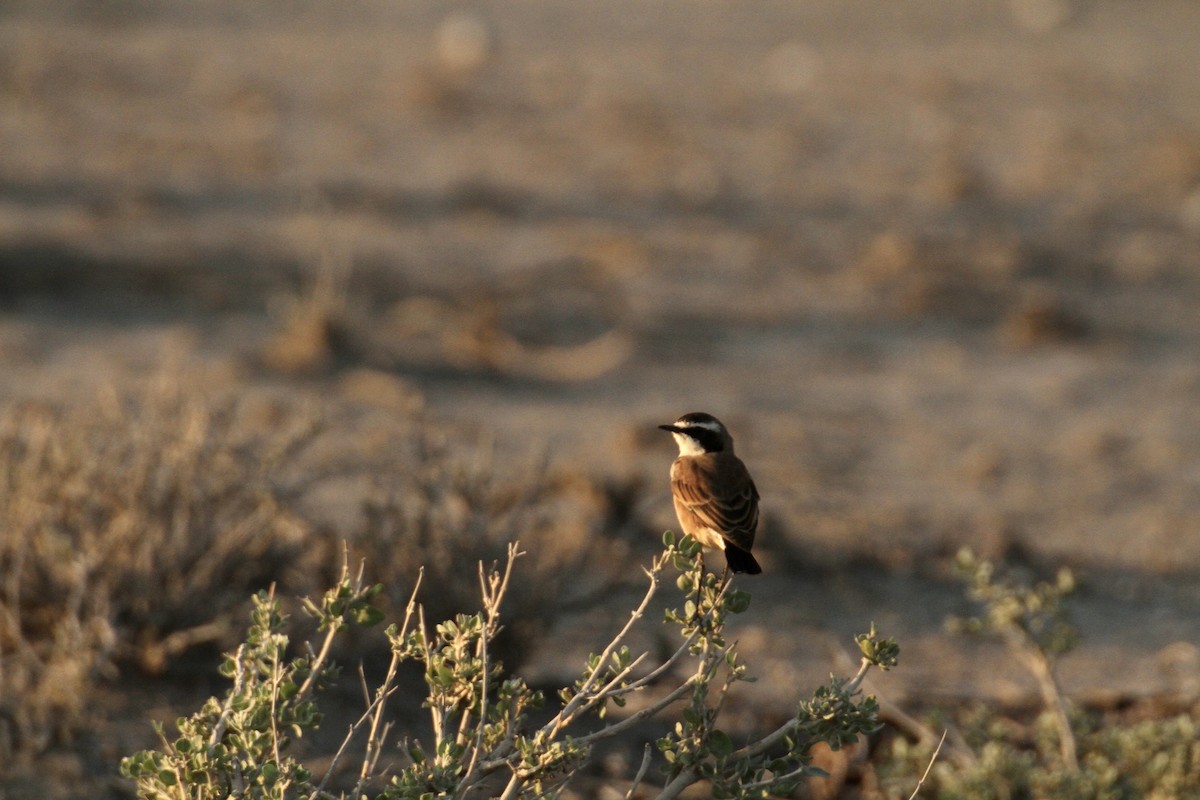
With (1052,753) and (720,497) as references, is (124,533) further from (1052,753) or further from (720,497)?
(1052,753)

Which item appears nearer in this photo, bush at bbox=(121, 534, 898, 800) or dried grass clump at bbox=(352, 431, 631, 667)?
bush at bbox=(121, 534, 898, 800)

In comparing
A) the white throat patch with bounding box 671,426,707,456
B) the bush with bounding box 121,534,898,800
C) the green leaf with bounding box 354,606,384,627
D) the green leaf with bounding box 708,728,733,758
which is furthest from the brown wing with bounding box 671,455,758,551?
the green leaf with bounding box 354,606,384,627

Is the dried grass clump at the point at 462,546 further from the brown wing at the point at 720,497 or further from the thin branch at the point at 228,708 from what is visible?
the thin branch at the point at 228,708

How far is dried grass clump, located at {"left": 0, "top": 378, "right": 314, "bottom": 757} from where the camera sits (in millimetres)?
5168

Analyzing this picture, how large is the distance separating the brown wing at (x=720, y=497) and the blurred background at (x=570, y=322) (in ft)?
4.34

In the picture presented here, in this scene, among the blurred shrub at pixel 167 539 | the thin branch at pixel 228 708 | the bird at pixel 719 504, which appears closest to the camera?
the thin branch at pixel 228 708

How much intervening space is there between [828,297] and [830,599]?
4.57m

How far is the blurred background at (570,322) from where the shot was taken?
542 centimetres

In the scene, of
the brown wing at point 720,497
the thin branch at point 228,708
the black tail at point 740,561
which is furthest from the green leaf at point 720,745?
the thin branch at point 228,708

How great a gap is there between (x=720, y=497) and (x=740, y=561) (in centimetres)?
24

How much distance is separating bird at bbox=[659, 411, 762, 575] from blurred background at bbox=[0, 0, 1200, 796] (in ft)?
4.32

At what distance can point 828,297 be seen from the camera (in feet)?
36.2

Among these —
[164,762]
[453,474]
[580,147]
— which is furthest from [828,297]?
[164,762]

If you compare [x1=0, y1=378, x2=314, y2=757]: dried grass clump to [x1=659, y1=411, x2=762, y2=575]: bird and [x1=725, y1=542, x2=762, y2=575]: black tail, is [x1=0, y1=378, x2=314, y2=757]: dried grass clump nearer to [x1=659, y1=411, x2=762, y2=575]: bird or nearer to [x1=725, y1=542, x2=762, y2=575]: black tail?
[x1=659, y1=411, x2=762, y2=575]: bird
